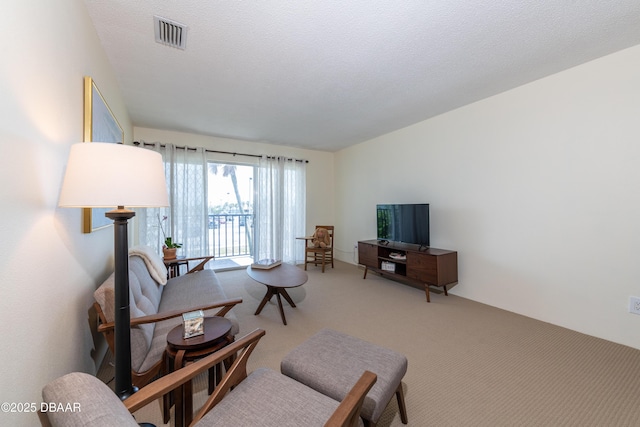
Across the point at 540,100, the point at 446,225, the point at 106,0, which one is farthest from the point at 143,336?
the point at 540,100

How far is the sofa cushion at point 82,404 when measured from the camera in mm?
582

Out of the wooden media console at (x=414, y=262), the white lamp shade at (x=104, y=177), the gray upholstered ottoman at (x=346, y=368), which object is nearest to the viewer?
the white lamp shade at (x=104, y=177)

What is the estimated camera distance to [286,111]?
11.0 ft

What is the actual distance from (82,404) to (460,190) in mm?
3728

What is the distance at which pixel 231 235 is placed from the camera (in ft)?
17.9

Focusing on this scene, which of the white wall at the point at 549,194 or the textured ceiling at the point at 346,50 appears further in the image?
the white wall at the point at 549,194

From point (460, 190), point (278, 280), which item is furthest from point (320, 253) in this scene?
point (460, 190)

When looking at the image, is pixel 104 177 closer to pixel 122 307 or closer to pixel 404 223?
pixel 122 307

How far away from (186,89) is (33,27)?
1902 mm

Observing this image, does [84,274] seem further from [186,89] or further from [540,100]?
[540,100]

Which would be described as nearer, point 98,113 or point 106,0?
point 106,0

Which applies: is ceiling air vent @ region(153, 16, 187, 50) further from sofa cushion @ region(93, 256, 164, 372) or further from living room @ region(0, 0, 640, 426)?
sofa cushion @ region(93, 256, 164, 372)

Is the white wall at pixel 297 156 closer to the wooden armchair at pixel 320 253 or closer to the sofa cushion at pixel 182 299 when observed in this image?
the wooden armchair at pixel 320 253

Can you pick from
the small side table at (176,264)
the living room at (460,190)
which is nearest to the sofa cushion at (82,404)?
the living room at (460,190)
